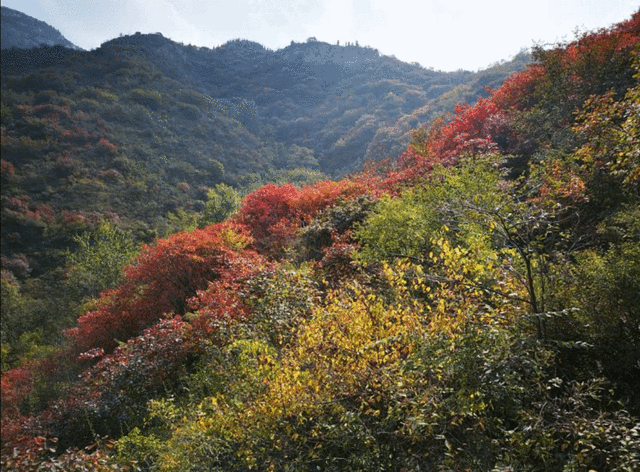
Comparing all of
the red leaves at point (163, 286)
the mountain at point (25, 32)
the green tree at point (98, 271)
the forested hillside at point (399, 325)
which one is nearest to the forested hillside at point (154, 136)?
the green tree at point (98, 271)

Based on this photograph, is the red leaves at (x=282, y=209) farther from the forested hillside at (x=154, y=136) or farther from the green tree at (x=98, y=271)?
the forested hillside at (x=154, y=136)

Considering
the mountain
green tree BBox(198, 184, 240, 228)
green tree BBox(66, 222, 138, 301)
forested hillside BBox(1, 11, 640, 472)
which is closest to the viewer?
forested hillside BBox(1, 11, 640, 472)

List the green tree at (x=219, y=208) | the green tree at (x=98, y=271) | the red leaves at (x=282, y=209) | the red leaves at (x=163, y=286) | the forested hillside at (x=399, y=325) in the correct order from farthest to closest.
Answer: the green tree at (x=219, y=208) → the green tree at (x=98, y=271) → the red leaves at (x=282, y=209) → the red leaves at (x=163, y=286) → the forested hillside at (x=399, y=325)

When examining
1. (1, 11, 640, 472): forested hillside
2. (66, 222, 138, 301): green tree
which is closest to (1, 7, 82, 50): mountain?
(66, 222, 138, 301): green tree

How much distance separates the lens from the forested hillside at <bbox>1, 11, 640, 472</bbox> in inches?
150

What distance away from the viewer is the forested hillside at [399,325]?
3812 millimetres

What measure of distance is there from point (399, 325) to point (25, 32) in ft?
584

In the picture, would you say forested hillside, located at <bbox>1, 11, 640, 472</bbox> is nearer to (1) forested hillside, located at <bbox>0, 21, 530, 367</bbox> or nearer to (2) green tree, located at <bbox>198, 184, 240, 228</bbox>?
(1) forested hillside, located at <bbox>0, 21, 530, 367</bbox>

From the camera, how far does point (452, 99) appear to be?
6191 centimetres

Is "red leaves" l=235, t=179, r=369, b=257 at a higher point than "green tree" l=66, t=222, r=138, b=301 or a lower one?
higher

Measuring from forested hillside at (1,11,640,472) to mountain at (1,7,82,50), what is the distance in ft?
451

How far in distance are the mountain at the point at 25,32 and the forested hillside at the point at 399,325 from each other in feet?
451

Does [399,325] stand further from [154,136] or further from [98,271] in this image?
[154,136]

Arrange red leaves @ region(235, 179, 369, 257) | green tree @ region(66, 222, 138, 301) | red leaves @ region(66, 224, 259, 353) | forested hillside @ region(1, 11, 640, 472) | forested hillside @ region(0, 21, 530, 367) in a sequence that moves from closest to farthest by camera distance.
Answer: forested hillside @ region(1, 11, 640, 472) < red leaves @ region(66, 224, 259, 353) < red leaves @ region(235, 179, 369, 257) < green tree @ region(66, 222, 138, 301) < forested hillside @ region(0, 21, 530, 367)
